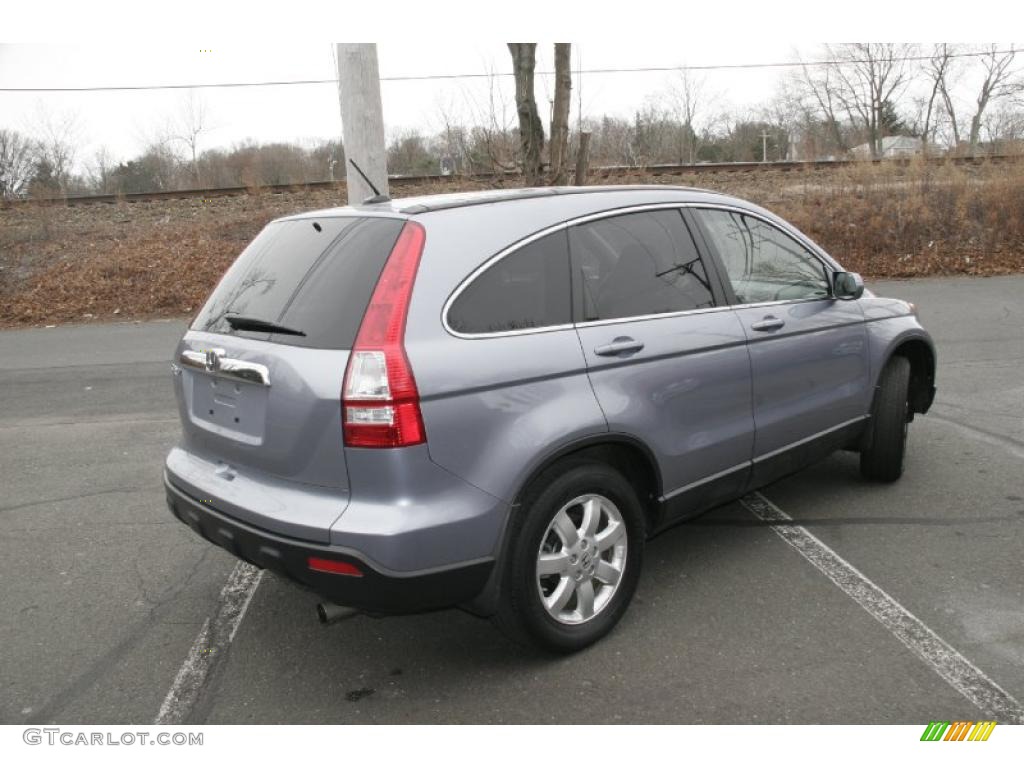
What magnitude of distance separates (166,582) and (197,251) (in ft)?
42.2

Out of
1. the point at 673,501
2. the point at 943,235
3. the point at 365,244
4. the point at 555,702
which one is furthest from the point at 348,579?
the point at 943,235

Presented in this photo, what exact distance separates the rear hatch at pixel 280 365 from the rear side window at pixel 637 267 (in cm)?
81

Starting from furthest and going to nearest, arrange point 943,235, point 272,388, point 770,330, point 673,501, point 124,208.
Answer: point 124,208 → point 943,235 → point 770,330 → point 673,501 → point 272,388

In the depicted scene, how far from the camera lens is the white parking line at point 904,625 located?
9.37ft

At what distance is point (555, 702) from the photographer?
2953 mm

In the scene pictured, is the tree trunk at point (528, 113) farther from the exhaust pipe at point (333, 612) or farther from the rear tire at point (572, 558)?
the exhaust pipe at point (333, 612)

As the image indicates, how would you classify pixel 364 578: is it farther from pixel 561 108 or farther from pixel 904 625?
pixel 561 108

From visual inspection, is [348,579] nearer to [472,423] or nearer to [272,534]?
[272,534]

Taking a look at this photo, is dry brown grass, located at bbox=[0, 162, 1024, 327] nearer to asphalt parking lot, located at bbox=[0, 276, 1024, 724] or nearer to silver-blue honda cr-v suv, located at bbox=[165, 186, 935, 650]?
asphalt parking lot, located at bbox=[0, 276, 1024, 724]

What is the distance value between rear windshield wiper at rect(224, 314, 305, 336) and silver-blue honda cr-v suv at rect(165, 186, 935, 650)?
1cm

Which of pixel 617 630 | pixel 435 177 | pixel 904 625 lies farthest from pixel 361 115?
pixel 435 177

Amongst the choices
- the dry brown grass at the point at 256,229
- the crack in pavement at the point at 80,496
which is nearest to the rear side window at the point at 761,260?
the crack in pavement at the point at 80,496

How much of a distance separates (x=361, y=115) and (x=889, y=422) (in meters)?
4.55

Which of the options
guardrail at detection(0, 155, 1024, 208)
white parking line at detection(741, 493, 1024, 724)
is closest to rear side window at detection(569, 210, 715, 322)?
white parking line at detection(741, 493, 1024, 724)
